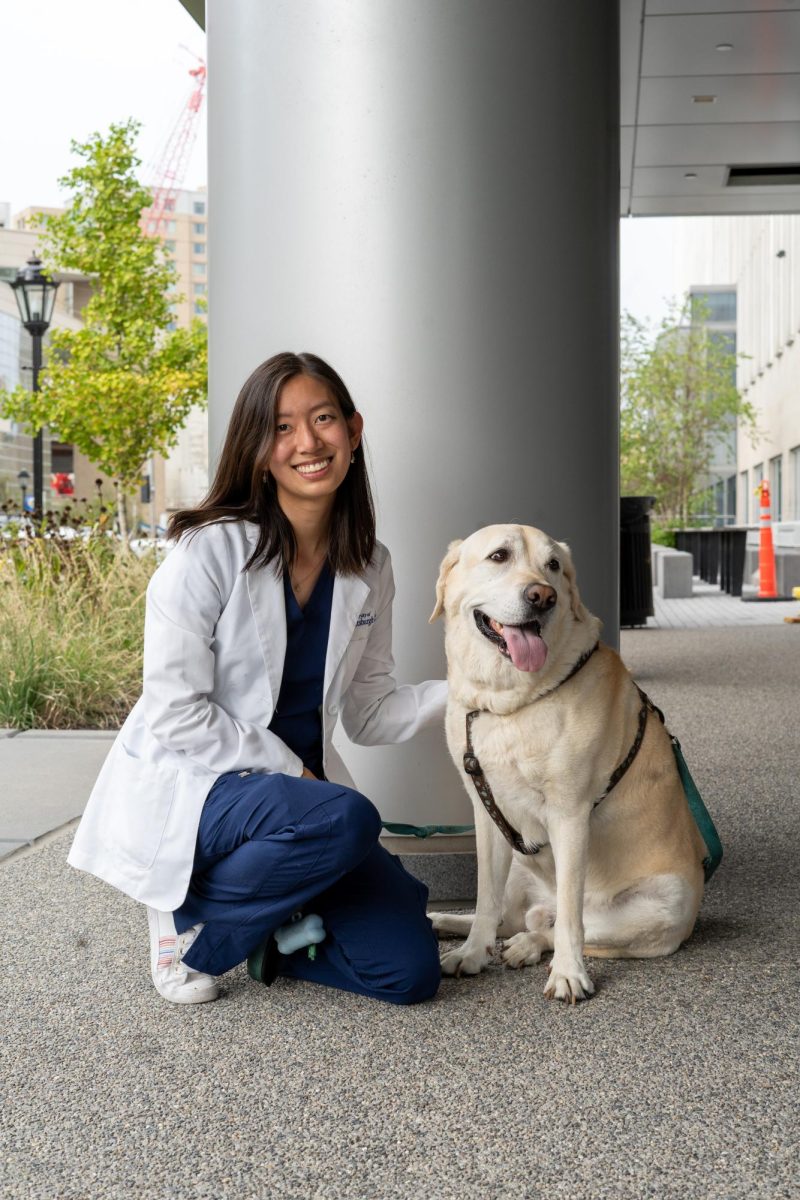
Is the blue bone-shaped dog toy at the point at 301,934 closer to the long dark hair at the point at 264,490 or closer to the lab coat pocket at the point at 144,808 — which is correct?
the lab coat pocket at the point at 144,808

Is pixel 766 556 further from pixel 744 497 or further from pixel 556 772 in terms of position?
pixel 744 497

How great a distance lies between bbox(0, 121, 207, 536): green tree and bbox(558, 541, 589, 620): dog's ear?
66.8 feet

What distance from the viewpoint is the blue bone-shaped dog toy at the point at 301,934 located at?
10.6 ft

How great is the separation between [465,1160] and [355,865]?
3.04 ft

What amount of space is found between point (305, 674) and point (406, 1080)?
1201 millimetres

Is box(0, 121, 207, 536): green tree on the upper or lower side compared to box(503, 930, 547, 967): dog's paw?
upper

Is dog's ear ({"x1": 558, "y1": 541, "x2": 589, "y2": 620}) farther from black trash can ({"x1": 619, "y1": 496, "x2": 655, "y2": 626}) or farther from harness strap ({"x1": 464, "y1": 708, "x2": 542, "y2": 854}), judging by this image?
black trash can ({"x1": 619, "y1": 496, "x2": 655, "y2": 626})

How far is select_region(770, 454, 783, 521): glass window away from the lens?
34.3 metres

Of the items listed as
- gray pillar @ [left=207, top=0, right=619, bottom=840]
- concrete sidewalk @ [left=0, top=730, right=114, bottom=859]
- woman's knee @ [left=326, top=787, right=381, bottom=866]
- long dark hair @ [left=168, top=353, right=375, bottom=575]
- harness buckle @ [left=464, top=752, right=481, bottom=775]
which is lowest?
concrete sidewalk @ [left=0, top=730, right=114, bottom=859]

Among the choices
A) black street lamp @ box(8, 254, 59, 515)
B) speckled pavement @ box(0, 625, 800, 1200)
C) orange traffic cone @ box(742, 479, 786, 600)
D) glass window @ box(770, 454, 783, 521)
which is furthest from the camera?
glass window @ box(770, 454, 783, 521)

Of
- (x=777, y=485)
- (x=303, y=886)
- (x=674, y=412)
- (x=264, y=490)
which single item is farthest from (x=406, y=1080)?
(x=777, y=485)

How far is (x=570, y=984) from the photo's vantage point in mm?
3137

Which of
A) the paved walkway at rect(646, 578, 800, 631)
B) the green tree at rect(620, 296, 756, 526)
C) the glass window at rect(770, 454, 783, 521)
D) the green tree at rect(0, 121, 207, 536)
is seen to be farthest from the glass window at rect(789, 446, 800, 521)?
the green tree at rect(0, 121, 207, 536)

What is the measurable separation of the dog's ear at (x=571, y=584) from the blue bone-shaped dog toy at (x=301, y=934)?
3.56ft
